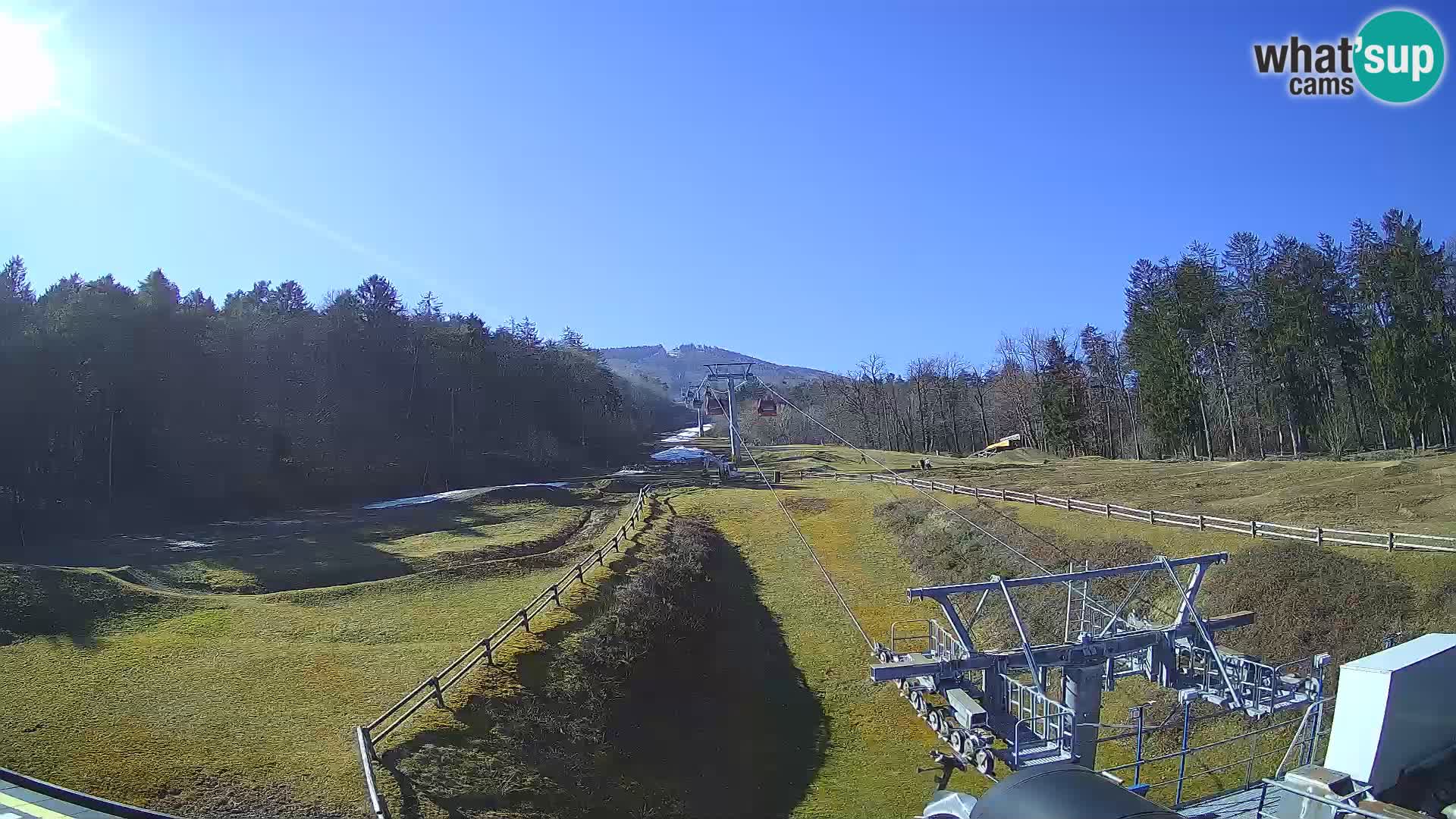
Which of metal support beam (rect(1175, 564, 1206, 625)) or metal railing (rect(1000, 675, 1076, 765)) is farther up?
metal support beam (rect(1175, 564, 1206, 625))

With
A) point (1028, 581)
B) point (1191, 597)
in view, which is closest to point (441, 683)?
point (1028, 581)

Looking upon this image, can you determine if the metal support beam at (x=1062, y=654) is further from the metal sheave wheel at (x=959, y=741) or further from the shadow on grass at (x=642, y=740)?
the shadow on grass at (x=642, y=740)

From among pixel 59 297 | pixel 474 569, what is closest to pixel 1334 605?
pixel 474 569

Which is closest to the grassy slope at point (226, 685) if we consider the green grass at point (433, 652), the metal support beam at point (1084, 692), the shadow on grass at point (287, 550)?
the green grass at point (433, 652)

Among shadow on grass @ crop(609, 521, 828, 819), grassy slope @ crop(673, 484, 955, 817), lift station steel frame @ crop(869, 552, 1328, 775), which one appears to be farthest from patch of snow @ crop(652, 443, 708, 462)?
lift station steel frame @ crop(869, 552, 1328, 775)

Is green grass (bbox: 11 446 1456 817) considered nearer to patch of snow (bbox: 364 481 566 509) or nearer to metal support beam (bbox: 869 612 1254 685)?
metal support beam (bbox: 869 612 1254 685)

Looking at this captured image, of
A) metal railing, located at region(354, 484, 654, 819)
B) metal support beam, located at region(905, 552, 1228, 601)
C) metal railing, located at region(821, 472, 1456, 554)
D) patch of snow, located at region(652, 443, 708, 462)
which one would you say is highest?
patch of snow, located at region(652, 443, 708, 462)
